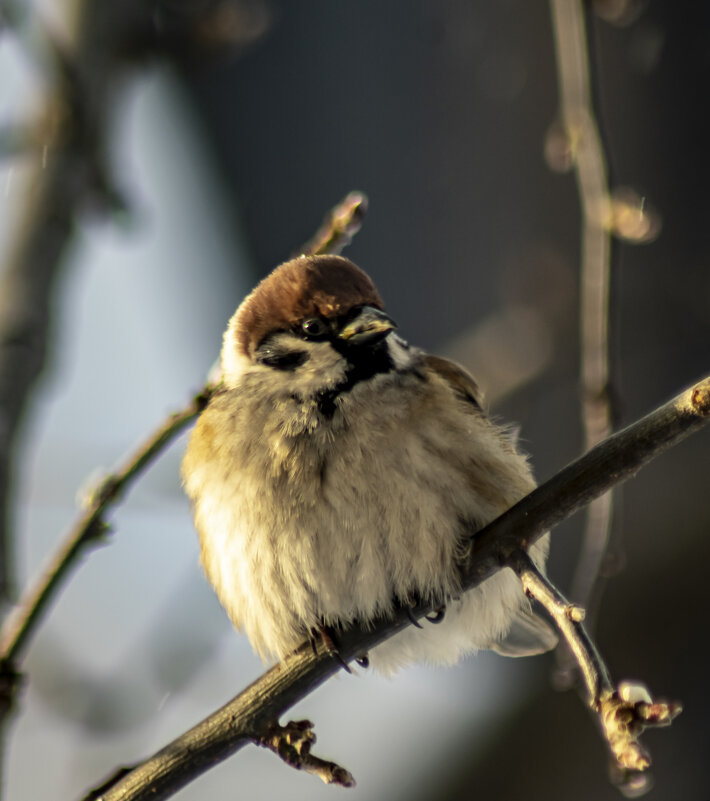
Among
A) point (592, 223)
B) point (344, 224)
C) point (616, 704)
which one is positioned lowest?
point (616, 704)

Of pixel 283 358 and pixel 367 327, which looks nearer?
pixel 367 327

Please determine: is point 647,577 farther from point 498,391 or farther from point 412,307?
point 412,307

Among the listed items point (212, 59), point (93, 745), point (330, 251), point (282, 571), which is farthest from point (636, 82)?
point (93, 745)

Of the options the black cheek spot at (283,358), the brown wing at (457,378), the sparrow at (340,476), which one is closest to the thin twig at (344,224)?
the sparrow at (340,476)

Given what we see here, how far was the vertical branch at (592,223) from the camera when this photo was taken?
2.83 meters

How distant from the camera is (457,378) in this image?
10.9 ft

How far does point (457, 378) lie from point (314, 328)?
0.48 m

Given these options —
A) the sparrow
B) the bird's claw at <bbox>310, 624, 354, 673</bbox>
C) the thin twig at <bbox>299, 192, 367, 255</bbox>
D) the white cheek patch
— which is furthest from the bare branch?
the thin twig at <bbox>299, 192, 367, 255</bbox>

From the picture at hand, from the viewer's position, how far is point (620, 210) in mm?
2867

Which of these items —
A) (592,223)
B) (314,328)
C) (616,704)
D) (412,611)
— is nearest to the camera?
(616,704)

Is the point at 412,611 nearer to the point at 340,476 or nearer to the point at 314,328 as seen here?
the point at 340,476

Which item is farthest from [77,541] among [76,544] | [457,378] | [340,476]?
[457,378]

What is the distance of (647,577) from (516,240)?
1709 millimetres

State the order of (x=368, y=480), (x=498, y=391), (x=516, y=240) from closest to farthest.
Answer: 1. (x=368, y=480)
2. (x=498, y=391)
3. (x=516, y=240)
